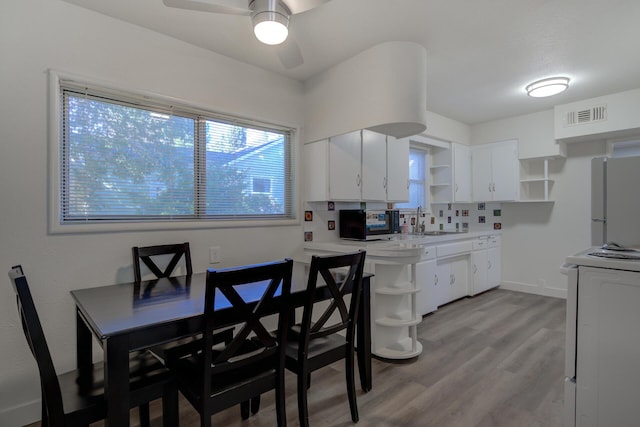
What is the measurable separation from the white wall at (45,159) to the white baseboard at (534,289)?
4.57m

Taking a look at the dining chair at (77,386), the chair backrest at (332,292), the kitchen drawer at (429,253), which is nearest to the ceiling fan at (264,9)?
the chair backrest at (332,292)

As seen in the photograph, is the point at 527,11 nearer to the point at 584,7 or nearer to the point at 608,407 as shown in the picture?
the point at 584,7

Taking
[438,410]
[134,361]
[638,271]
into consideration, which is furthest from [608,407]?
[134,361]

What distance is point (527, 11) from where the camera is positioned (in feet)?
6.95

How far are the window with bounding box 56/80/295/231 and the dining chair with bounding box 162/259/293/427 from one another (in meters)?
1.17

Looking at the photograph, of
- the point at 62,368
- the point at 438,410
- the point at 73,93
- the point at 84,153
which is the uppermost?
the point at 73,93

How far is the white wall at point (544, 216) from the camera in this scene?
163 inches

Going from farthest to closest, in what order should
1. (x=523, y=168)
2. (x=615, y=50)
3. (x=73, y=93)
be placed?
(x=523, y=168), (x=615, y=50), (x=73, y=93)

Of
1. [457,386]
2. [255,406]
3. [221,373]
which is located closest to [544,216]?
[457,386]

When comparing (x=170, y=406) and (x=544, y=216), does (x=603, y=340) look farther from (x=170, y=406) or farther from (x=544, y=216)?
(x=544, y=216)

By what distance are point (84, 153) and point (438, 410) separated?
2761 millimetres

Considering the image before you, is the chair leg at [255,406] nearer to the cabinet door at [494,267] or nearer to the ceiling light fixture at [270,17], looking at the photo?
the ceiling light fixture at [270,17]

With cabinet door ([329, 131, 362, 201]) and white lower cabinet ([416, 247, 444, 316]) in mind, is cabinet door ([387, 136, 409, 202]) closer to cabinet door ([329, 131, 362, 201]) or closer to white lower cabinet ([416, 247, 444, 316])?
cabinet door ([329, 131, 362, 201])

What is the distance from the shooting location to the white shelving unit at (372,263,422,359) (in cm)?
260
